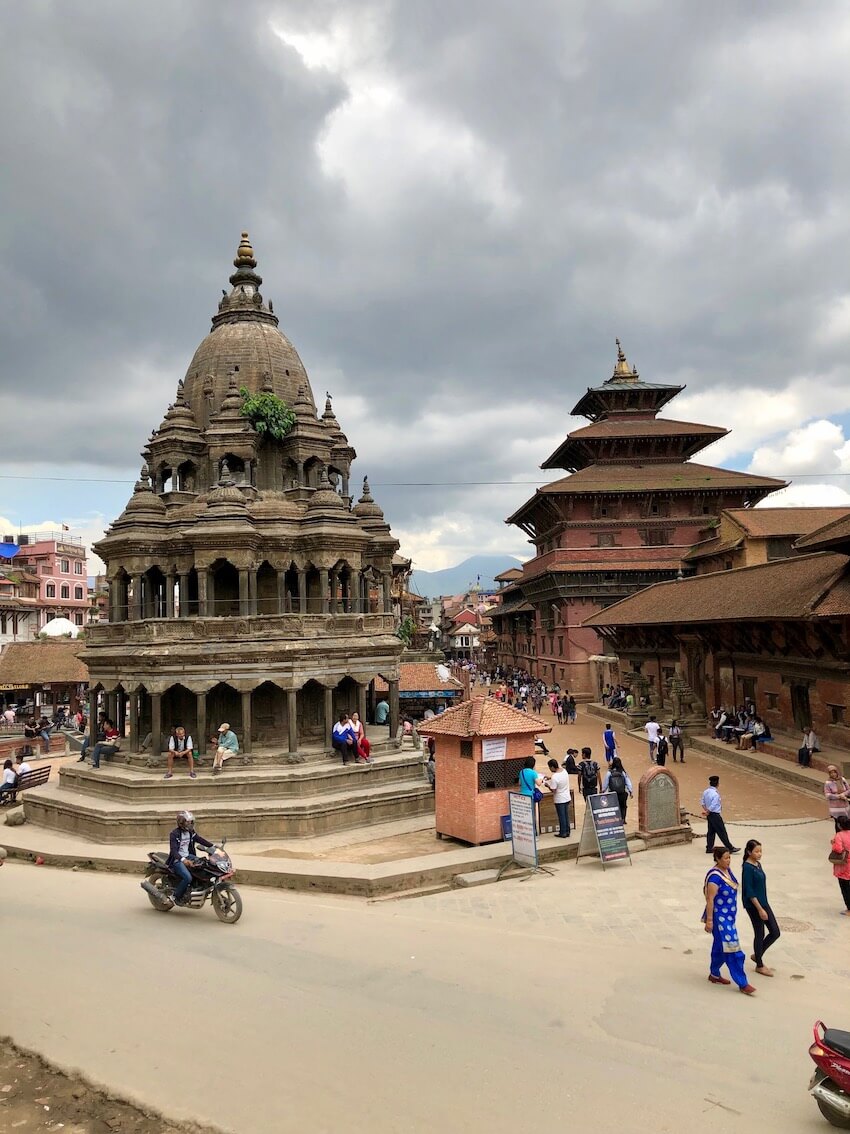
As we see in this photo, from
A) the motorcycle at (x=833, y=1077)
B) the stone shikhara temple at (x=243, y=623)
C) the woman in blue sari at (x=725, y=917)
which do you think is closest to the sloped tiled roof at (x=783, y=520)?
the stone shikhara temple at (x=243, y=623)

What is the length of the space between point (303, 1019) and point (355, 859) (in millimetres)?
9359

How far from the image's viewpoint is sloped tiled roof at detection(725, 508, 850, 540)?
3725 cm

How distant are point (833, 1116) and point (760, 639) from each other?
21.4m

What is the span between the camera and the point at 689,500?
49.4m

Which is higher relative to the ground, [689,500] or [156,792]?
[689,500]

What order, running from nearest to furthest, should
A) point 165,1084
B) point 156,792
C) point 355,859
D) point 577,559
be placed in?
point 165,1084 < point 355,859 < point 156,792 < point 577,559

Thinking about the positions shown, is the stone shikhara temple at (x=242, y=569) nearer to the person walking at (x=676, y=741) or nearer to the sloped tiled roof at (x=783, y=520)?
the person walking at (x=676, y=741)

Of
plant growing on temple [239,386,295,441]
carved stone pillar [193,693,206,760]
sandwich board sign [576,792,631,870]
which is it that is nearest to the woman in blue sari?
sandwich board sign [576,792,631,870]

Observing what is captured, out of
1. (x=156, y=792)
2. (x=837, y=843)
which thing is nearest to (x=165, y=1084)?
(x=837, y=843)

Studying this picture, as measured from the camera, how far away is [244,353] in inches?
1094

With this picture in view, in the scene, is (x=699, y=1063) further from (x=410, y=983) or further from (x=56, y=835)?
(x=56, y=835)

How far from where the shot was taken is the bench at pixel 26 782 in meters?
24.0

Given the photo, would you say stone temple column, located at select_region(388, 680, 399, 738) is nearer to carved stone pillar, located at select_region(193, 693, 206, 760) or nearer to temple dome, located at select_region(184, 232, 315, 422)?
carved stone pillar, located at select_region(193, 693, 206, 760)

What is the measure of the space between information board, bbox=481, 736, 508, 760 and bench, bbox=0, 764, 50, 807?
1628cm
